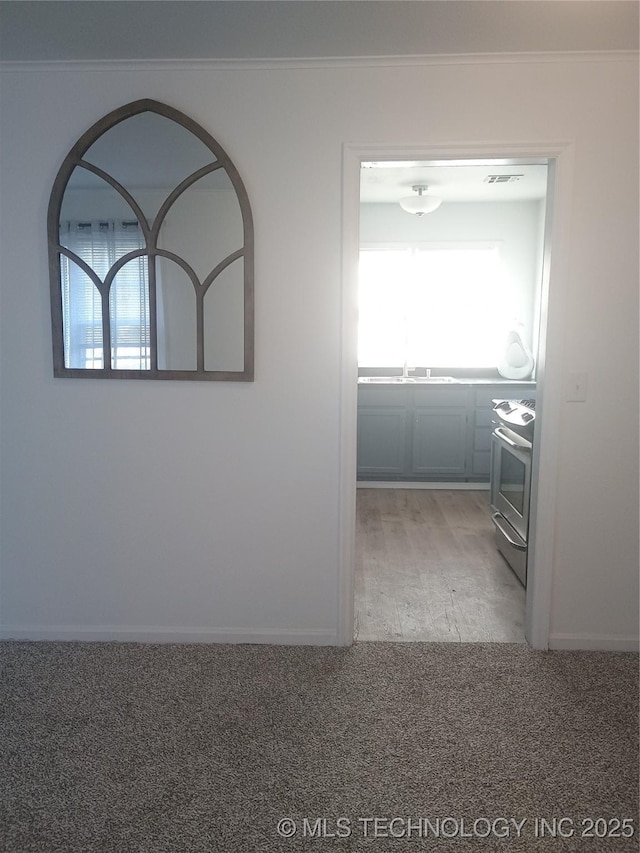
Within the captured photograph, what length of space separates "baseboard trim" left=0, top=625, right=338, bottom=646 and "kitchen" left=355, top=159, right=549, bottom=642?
0.58 m

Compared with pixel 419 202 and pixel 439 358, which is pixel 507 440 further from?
pixel 439 358

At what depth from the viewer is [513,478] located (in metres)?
3.63

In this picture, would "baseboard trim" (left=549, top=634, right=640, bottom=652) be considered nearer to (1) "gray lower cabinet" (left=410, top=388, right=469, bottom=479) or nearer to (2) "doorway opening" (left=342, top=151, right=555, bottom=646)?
(2) "doorway opening" (left=342, top=151, right=555, bottom=646)

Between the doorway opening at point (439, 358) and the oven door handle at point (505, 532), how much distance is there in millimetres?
207

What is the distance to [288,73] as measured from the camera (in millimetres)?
2562

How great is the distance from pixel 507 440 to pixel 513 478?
0.70ft

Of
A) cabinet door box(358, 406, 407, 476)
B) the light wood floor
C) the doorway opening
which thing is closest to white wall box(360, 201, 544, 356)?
the doorway opening

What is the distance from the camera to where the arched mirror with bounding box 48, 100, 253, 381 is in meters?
2.62

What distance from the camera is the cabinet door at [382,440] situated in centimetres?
532

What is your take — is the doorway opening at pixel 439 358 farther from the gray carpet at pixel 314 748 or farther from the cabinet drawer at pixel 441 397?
the gray carpet at pixel 314 748

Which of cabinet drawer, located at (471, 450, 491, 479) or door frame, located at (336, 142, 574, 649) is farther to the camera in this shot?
cabinet drawer, located at (471, 450, 491, 479)

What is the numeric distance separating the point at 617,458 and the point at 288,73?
198cm

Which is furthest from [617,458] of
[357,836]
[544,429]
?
[357,836]

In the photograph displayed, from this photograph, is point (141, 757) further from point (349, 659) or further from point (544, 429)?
point (544, 429)
